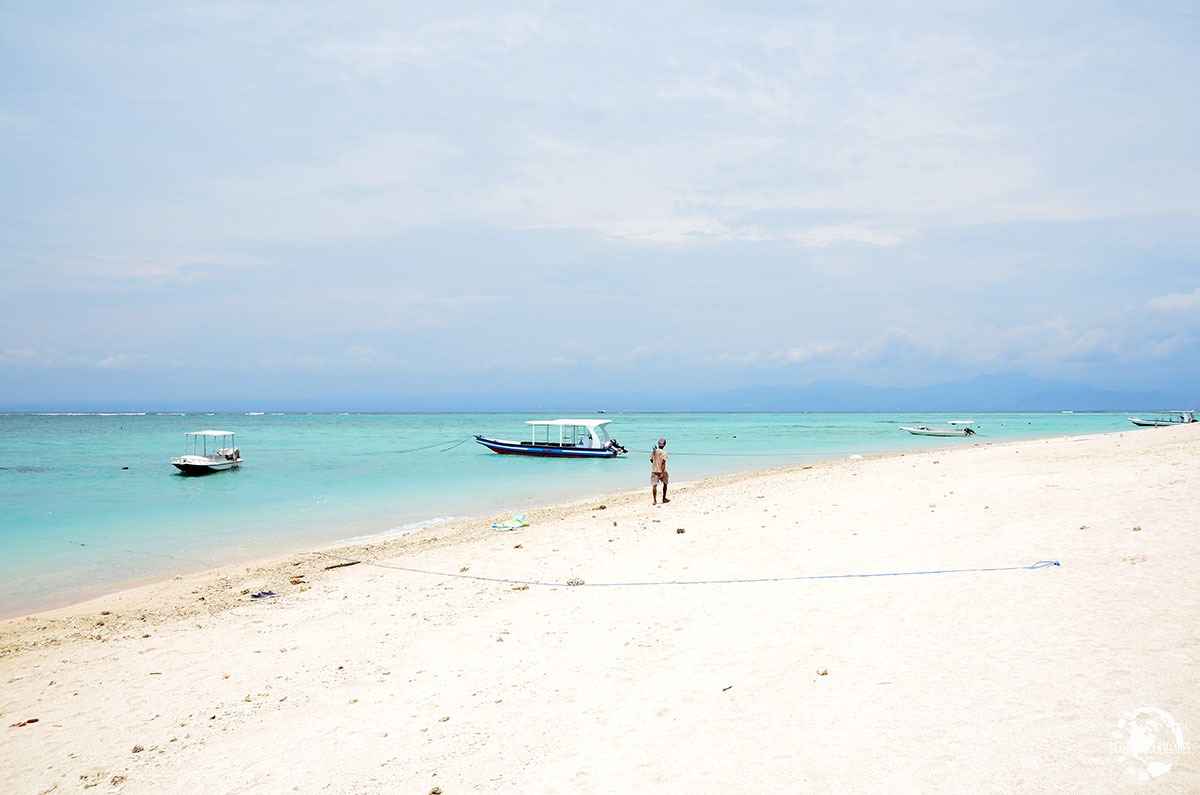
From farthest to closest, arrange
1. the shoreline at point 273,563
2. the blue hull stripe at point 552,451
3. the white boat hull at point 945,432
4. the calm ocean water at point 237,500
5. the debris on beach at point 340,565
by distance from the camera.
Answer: the white boat hull at point 945,432
the blue hull stripe at point 552,451
the calm ocean water at point 237,500
the debris on beach at point 340,565
the shoreline at point 273,563

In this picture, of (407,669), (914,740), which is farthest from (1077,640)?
(407,669)

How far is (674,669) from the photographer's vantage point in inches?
267

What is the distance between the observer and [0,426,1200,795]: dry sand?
192 inches

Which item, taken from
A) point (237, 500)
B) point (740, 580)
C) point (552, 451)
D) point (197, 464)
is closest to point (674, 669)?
point (740, 580)

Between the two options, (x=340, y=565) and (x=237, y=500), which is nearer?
(x=340, y=565)

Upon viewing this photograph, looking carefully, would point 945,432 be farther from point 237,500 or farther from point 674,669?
point 674,669

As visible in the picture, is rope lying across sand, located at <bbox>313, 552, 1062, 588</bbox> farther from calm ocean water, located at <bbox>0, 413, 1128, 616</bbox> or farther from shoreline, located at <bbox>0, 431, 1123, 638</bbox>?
calm ocean water, located at <bbox>0, 413, 1128, 616</bbox>

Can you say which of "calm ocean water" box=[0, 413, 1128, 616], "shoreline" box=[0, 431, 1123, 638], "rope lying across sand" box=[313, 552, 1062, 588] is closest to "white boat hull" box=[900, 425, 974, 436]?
"calm ocean water" box=[0, 413, 1128, 616]

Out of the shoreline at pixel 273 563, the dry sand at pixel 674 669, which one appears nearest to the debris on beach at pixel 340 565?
the shoreline at pixel 273 563

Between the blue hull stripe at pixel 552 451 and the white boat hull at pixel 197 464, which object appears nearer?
the white boat hull at pixel 197 464

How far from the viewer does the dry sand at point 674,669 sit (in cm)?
488

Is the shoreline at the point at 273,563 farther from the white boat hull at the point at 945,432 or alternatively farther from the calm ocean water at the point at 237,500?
the white boat hull at the point at 945,432

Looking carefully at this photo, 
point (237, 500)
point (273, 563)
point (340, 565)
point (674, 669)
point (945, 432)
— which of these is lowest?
point (237, 500)

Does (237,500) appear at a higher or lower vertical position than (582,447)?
lower
